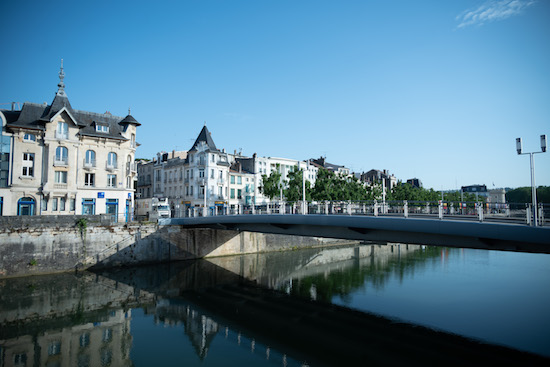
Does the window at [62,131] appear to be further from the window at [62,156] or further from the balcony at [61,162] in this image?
the balcony at [61,162]

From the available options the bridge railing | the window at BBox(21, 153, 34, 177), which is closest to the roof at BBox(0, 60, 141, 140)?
the window at BBox(21, 153, 34, 177)

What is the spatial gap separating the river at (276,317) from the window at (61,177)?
1248 cm

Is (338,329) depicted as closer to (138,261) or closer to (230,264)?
(230,264)

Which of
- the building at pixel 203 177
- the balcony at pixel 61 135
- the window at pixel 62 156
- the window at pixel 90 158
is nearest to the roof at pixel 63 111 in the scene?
the balcony at pixel 61 135

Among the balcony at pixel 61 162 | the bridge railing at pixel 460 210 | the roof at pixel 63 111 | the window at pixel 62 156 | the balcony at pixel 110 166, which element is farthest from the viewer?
the balcony at pixel 110 166

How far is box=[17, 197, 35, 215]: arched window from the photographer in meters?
35.4

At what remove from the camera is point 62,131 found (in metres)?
37.6

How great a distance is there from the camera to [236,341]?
17.6m

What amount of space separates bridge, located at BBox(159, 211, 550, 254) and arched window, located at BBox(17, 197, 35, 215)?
23641 mm

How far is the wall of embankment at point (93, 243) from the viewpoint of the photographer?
28.5 metres

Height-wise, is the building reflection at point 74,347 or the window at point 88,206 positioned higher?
the window at point 88,206

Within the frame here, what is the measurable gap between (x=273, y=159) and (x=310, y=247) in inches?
1178

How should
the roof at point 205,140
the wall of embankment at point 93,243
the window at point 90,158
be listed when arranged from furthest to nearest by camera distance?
the roof at point 205,140 → the window at point 90,158 → the wall of embankment at point 93,243

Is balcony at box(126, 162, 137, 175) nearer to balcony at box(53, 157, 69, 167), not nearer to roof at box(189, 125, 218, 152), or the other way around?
balcony at box(53, 157, 69, 167)
